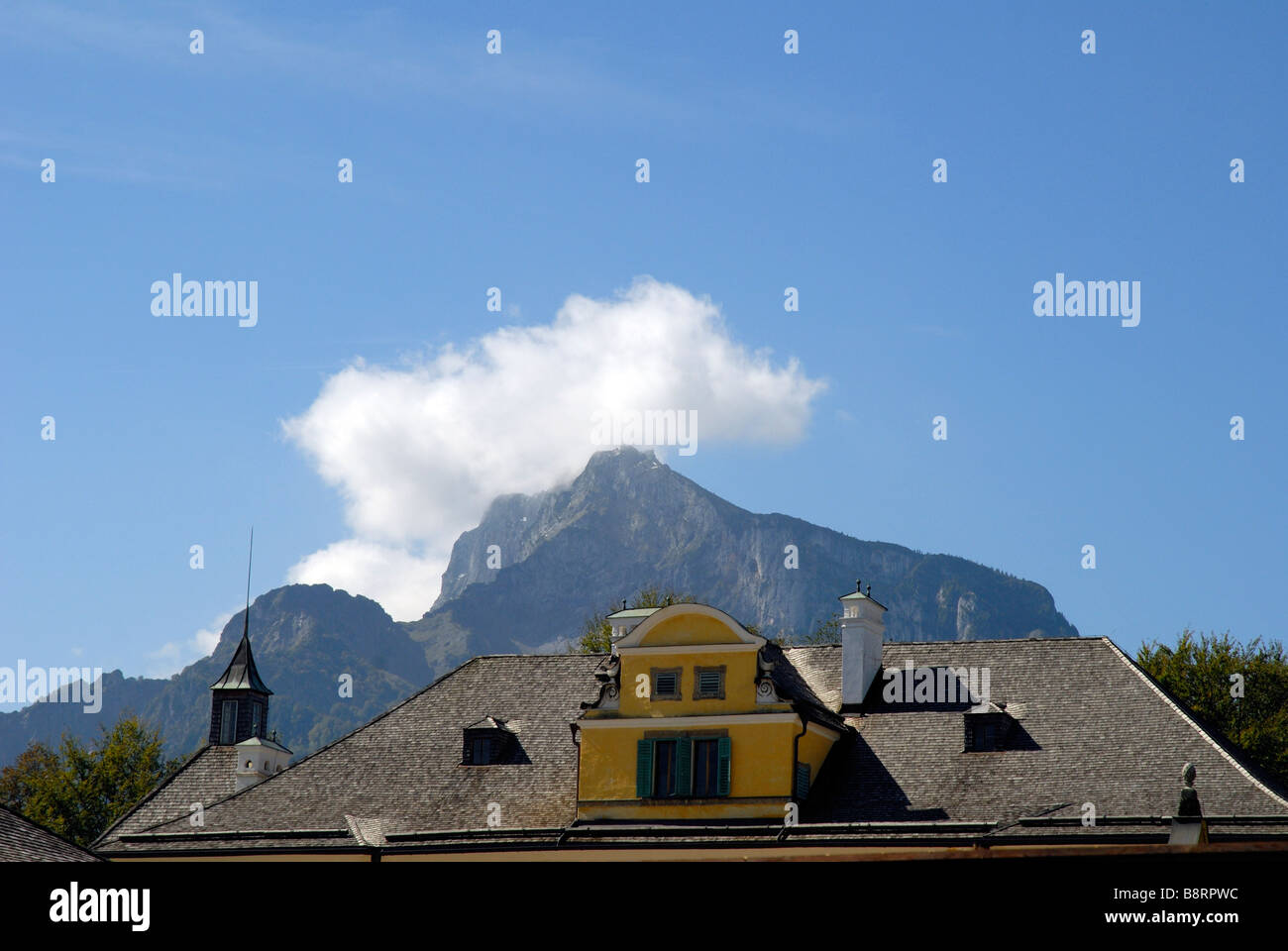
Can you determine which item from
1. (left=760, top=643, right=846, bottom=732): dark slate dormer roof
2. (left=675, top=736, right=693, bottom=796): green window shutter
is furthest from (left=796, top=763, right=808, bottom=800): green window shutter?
(left=675, top=736, right=693, bottom=796): green window shutter

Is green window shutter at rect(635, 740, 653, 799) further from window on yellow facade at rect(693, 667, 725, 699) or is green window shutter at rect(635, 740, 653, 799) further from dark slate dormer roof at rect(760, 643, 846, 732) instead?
dark slate dormer roof at rect(760, 643, 846, 732)

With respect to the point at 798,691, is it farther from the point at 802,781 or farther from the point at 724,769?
the point at 724,769

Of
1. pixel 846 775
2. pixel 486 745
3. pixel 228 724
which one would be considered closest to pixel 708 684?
pixel 846 775

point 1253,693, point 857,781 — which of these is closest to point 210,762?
point 857,781

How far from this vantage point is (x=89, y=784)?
8469cm

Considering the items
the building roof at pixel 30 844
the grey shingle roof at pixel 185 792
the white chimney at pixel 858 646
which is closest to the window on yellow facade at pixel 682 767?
the white chimney at pixel 858 646

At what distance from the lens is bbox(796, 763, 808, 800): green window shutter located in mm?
42500

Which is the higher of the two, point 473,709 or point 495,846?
point 473,709

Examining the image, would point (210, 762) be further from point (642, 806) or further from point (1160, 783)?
point (1160, 783)

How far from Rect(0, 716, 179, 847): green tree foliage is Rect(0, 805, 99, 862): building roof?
54904mm

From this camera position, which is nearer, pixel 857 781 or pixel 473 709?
pixel 857 781

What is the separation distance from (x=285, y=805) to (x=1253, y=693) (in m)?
40.5

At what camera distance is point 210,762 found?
5672 centimetres

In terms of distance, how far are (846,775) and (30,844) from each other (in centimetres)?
2202
